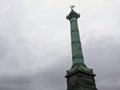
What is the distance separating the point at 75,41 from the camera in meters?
58.7

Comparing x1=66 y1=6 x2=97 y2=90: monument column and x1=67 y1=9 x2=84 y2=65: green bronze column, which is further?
x1=67 y1=9 x2=84 y2=65: green bronze column

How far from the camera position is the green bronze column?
184 ft

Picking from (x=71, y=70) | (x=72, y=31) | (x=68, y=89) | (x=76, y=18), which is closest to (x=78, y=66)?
(x=71, y=70)

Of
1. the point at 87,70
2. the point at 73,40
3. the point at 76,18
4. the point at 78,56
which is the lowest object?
the point at 87,70

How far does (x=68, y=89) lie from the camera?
5309 cm

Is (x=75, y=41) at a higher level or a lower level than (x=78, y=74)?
higher

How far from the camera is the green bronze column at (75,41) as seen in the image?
56.1 meters

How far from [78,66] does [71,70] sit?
1.94 metres

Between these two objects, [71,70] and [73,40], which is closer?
[71,70]

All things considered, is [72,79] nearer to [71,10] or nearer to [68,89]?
[68,89]

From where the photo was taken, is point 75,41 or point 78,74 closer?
point 78,74

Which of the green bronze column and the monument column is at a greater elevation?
the green bronze column

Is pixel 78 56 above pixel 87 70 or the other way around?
above

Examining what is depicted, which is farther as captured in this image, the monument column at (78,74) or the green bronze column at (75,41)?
the green bronze column at (75,41)
